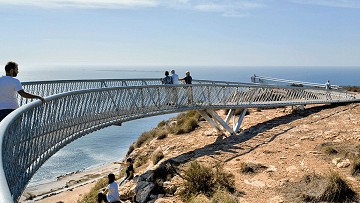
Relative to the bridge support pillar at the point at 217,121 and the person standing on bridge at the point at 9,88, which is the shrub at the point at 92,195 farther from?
the person standing on bridge at the point at 9,88

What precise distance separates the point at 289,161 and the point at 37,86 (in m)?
9.50

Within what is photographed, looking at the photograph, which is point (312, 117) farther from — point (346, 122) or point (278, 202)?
point (278, 202)

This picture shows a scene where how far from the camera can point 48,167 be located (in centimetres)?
4091

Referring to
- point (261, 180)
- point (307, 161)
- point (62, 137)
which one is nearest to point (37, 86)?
point (62, 137)

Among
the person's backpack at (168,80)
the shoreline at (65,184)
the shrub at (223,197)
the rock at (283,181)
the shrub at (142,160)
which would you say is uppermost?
the person's backpack at (168,80)

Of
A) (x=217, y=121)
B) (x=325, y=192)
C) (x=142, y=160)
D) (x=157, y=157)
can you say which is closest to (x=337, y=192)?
(x=325, y=192)

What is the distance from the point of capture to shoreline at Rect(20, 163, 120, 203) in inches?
1120

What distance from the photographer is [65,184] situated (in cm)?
3212

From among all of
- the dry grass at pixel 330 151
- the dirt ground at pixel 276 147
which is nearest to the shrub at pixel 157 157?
the dirt ground at pixel 276 147

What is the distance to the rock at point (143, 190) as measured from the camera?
12219 millimetres

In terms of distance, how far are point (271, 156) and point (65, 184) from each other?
23.2 m

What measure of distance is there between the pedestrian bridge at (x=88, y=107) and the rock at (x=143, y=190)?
2.31 m

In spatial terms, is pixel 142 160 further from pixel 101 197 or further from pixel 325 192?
pixel 325 192

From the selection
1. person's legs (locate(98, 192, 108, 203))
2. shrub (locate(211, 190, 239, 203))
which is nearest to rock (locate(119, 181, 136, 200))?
person's legs (locate(98, 192, 108, 203))
